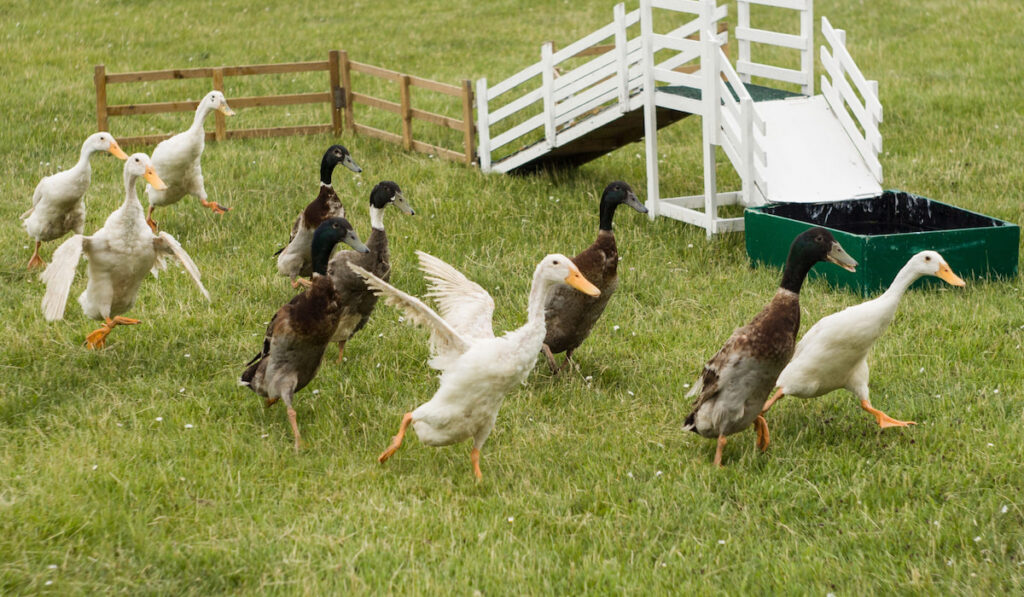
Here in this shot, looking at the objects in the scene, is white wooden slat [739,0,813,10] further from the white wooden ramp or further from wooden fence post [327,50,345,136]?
wooden fence post [327,50,345,136]

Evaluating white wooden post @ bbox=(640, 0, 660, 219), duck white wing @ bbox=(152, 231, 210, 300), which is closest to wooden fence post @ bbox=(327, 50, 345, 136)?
white wooden post @ bbox=(640, 0, 660, 219)

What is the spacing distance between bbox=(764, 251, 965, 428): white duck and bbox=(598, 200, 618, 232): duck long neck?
1.77 metres

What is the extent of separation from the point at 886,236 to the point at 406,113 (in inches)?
248

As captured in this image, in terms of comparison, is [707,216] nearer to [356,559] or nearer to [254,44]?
[356,559]

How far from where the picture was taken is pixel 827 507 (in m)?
5.32

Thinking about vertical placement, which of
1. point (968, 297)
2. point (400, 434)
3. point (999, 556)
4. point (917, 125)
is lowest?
point (999, 556)

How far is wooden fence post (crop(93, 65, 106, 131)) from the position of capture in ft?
43.0

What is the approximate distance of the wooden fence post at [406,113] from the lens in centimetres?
1280

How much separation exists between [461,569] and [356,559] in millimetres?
480

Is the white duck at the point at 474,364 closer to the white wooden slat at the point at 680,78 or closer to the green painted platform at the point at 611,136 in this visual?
the white wooden slat at the point at 680,78

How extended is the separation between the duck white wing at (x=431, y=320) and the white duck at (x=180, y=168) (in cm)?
505

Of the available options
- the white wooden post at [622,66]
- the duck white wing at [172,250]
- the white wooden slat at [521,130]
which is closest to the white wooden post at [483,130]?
the white wooden slat at [521,130]

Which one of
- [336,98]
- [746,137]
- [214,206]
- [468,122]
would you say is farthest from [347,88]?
[746,137]

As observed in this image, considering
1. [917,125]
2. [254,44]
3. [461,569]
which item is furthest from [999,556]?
[254,44]
